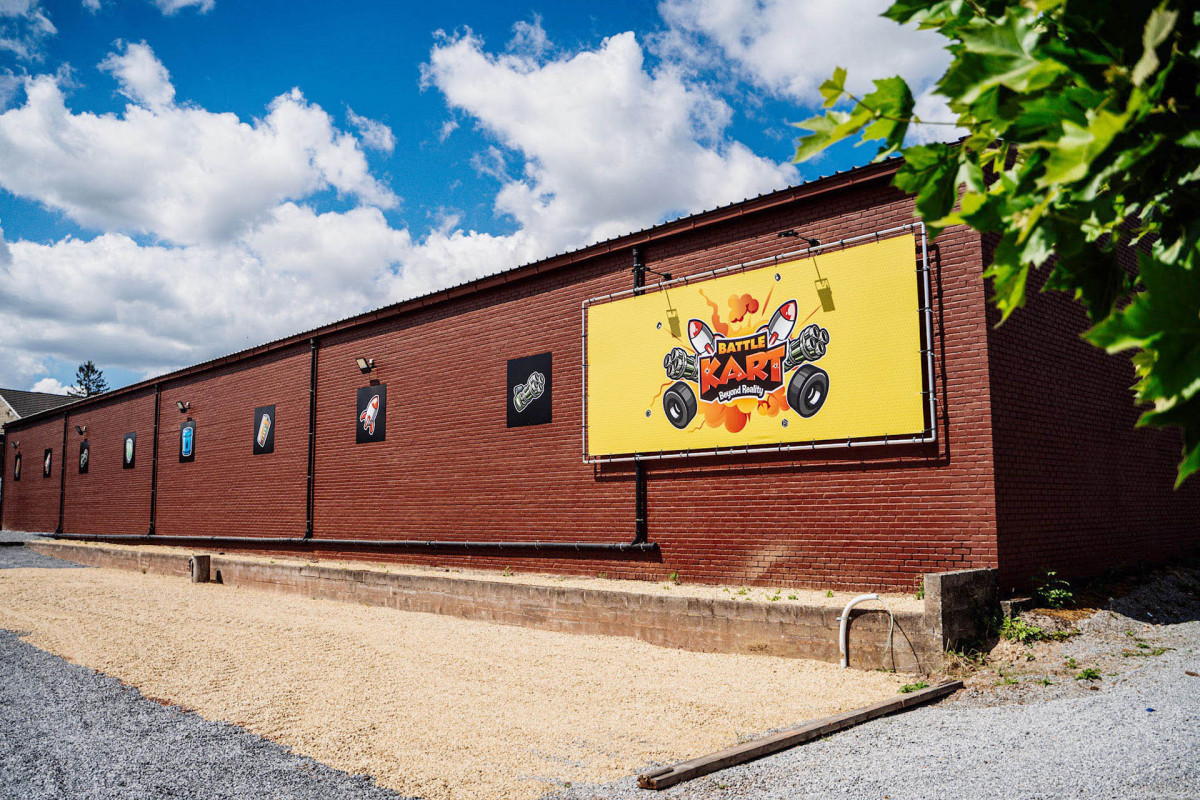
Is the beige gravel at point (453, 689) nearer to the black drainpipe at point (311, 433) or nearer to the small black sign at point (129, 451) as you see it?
the black drainpipe at point (311, 433)

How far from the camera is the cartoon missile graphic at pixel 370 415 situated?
16.8 m

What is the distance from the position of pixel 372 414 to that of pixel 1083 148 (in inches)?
652

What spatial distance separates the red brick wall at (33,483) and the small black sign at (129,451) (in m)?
7.34

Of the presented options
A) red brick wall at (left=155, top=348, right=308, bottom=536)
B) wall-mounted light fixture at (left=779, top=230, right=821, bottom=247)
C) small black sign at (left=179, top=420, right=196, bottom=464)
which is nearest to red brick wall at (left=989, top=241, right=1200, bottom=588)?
wall-mounted light fixture at (left=779, top=230, right=821, bottom=247)

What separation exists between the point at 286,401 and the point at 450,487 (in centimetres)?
705

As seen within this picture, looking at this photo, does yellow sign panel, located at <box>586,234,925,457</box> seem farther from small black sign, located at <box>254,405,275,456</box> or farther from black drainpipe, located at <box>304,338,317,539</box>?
small black sign, located at <box>254,405,275,456</box>

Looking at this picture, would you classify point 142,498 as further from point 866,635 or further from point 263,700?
point 866,635

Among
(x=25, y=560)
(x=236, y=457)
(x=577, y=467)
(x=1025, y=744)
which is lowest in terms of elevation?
(x=25, y=560)

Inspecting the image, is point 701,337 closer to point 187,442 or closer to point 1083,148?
point 1083,148

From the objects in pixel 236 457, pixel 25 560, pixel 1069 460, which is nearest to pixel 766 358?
pixel 1069 460

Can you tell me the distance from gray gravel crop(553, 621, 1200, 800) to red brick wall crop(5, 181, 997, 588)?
8.48ft

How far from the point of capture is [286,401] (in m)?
19.5

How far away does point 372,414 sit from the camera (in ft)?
Result: 55.2

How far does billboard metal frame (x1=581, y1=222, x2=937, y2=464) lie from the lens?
910 cm
